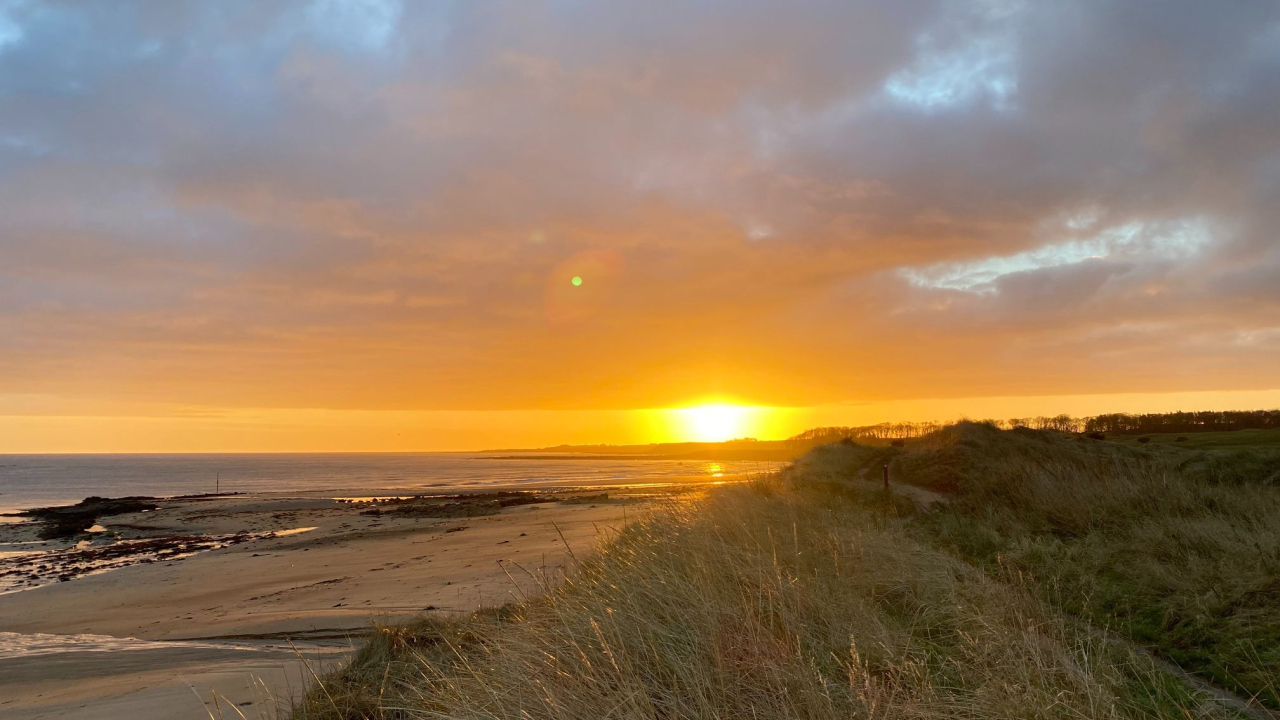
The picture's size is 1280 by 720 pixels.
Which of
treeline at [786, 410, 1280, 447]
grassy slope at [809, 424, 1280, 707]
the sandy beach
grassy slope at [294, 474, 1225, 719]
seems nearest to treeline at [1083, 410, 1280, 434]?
treeline at [786, 410, 1280, 447]

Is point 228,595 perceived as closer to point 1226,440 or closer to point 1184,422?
point 1226,440

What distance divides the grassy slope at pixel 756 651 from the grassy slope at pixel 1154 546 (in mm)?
1164

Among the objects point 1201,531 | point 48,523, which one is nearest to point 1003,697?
point 1201,531

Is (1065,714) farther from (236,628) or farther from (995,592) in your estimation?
(236,628)

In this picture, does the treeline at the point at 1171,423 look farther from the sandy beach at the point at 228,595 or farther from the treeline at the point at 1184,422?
the sandy beach at the point at 228,595

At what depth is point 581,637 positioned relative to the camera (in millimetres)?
5344

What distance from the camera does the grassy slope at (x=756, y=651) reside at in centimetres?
423

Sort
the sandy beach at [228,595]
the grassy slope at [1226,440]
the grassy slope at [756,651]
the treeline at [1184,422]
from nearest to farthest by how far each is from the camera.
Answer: the grassy slope at [756,651], the sandy beach at [228,595], the grassy slope at [1226,440], the treeline at [1184,422]

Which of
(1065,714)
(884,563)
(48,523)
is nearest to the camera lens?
(1065,714)

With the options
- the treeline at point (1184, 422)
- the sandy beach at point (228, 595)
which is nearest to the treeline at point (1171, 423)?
the treeline at point (1184, 422)

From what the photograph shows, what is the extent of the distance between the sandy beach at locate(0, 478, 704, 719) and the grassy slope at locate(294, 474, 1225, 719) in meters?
1.33

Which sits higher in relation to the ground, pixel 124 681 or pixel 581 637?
pixel 581 637

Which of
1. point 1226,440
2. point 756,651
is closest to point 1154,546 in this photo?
point 756,651

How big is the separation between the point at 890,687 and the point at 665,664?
157 centimetres
